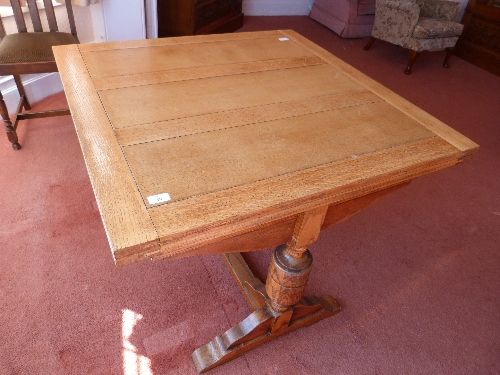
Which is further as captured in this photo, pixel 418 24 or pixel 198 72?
pixel 418 24

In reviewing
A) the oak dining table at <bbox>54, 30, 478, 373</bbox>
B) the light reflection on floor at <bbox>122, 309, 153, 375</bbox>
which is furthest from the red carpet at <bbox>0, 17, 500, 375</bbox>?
the oak dining table at <bbox>54, 30, 478, 373</bbox>

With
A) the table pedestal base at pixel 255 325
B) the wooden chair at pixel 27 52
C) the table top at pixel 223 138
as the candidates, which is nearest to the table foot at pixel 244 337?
the table pedestal base at pixel 255 325

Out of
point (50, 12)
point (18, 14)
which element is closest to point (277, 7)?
point (50, 12)

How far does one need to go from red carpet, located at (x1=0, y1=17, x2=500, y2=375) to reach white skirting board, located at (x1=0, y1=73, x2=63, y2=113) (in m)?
0.37

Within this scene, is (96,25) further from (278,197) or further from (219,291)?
(278,197)

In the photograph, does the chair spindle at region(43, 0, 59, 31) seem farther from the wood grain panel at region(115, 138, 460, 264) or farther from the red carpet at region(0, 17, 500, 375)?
the wood grain panel at region(115, 138, 460, 264)

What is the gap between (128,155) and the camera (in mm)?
964

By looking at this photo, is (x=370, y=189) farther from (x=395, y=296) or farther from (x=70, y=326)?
(x=70, y=326)

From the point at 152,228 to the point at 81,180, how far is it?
1.51 m

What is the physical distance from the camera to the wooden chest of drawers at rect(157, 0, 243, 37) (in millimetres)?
3561

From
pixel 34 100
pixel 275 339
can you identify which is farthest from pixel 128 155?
pixel 34 100

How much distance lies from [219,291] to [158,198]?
0.90 m

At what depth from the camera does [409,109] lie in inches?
53.3

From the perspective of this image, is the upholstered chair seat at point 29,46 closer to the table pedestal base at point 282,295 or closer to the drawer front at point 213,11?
the table pedestal base at point 282,295
